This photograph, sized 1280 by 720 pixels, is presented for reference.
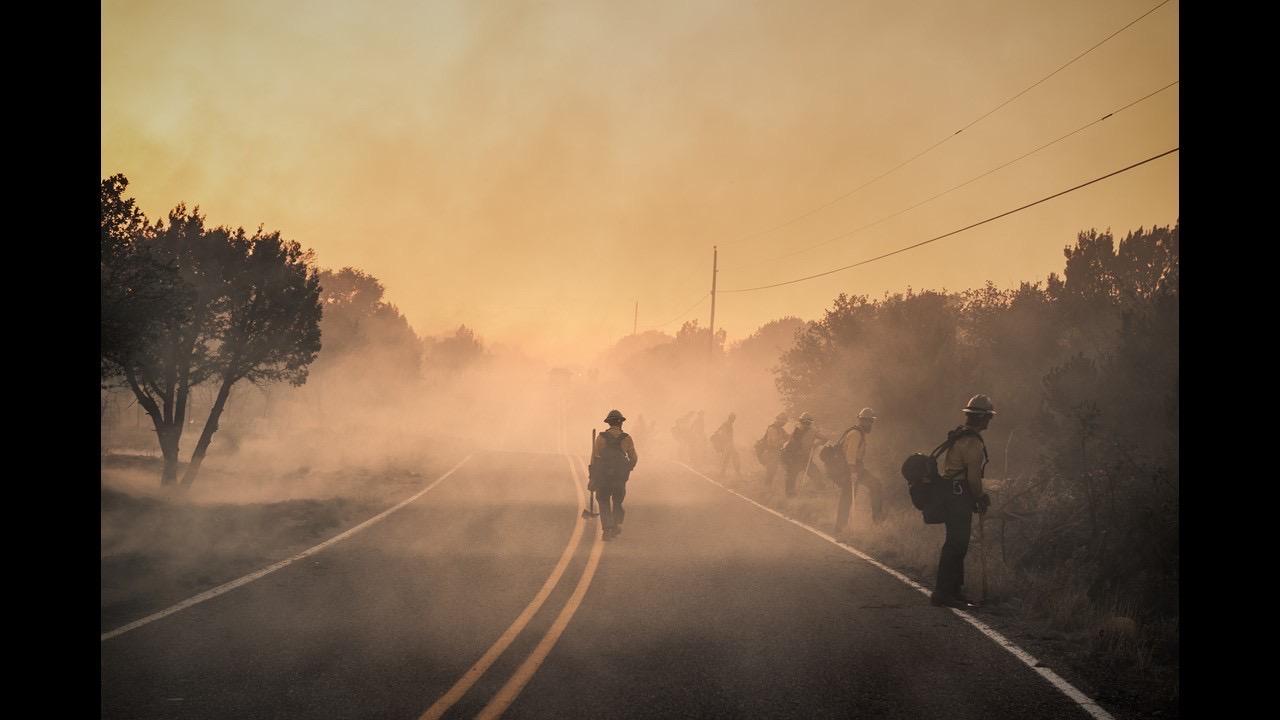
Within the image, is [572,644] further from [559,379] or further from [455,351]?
[559,379]

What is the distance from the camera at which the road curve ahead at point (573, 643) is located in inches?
201

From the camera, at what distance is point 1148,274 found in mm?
38250

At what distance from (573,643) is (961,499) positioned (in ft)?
14.9

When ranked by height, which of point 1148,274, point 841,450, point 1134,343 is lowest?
point 841,450

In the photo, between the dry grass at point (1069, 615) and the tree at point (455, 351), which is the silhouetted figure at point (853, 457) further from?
the tree at point (455, 351)

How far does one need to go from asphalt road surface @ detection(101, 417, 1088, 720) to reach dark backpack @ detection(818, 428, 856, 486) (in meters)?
2.52

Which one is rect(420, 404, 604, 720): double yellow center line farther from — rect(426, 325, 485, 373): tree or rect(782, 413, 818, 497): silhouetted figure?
rect(426, 325, 485, 373): tree

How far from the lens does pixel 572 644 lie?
6551 mm

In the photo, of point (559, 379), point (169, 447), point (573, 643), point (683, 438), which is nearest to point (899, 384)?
point (573, 643)
